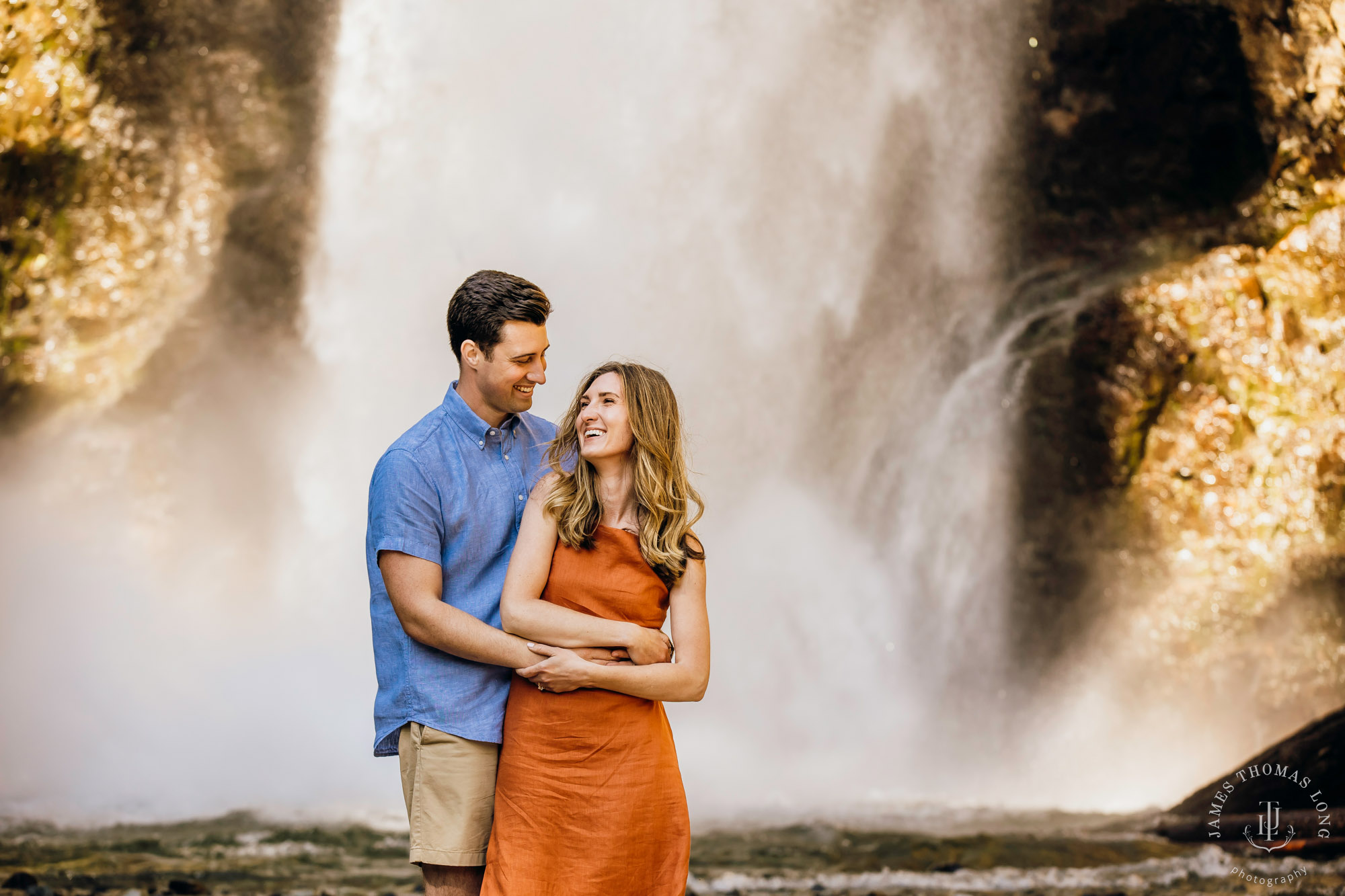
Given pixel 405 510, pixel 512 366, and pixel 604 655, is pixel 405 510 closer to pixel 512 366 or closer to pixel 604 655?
pixel 512 366

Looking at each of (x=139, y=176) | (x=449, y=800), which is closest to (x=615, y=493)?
(x=449, y=800)

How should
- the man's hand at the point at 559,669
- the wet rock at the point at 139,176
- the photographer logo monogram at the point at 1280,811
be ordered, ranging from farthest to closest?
the wet rock at the point at 139,176
the photographer logo monogram at the point at 1280,811
the man's hand at the point at 559,669

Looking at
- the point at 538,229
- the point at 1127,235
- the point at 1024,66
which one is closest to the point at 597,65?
the point at 538,229

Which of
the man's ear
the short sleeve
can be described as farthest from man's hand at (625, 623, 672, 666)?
the man's ear

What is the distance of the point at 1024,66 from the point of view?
30.5 ft

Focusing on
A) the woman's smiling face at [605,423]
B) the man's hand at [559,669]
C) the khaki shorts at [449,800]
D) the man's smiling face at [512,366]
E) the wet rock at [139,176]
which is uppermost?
the wet rock at [139,176]

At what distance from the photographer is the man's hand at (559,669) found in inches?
82.1

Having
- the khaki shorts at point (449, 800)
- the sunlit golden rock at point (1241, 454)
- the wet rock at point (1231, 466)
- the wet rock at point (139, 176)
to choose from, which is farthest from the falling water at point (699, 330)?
the khaki shorts at point (449, 800)

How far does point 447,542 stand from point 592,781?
60 centimetres

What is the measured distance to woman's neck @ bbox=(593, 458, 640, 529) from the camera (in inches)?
88.5

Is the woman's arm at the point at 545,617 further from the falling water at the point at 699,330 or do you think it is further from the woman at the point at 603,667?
the falling water at the point at 699,330

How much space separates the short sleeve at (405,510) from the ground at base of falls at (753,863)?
3670 mm

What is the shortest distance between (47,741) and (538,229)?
577cm

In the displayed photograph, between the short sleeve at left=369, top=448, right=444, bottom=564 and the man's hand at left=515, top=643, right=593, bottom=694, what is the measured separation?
0.31 m
